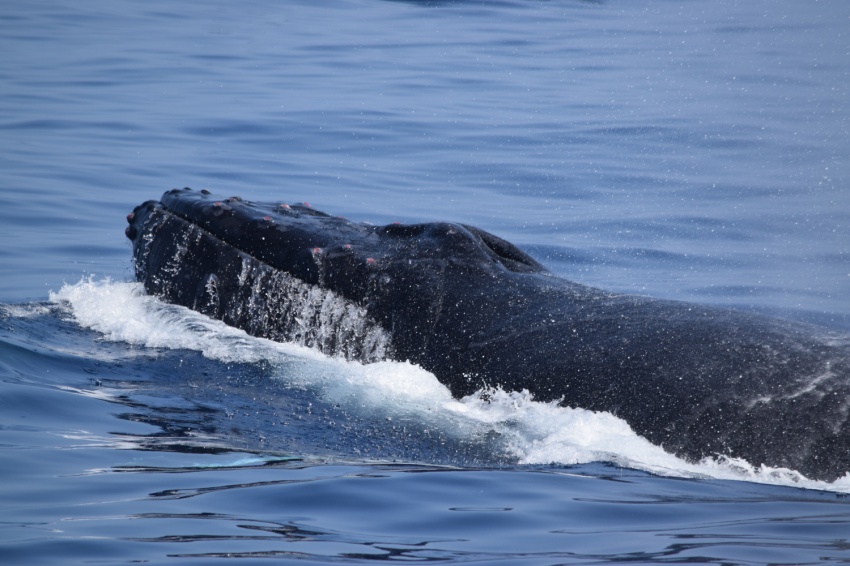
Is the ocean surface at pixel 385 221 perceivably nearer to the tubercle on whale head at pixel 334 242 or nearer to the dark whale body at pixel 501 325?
the dark whale body at pixel 501 325

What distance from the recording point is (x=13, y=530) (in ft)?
17.4

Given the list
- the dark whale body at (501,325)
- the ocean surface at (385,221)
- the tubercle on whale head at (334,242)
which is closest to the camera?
the ocean surface at (385,221)

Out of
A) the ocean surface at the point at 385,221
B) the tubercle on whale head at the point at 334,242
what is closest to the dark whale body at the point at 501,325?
the tubercle on whale head at the point at 334,242

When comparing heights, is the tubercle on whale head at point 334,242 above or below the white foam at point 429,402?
above

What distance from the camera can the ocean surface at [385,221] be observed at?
18.4 feet

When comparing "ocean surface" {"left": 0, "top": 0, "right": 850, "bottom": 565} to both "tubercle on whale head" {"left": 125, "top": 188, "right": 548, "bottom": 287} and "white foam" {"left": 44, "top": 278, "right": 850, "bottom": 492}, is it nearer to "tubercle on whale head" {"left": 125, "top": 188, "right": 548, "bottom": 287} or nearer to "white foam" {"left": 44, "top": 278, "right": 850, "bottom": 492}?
"white foam" {"left": 44, "top": 278, "right": 850, "bottom": 492}

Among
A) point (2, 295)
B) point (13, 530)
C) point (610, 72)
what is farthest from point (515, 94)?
point (13, 530)

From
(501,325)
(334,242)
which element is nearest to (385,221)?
(334,242)

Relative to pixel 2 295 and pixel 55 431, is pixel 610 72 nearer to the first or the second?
pixel 2 295

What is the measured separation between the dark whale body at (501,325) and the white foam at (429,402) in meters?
0.08

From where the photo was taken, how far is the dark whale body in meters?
6.59

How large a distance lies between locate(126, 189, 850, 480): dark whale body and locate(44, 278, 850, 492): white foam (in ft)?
0.26

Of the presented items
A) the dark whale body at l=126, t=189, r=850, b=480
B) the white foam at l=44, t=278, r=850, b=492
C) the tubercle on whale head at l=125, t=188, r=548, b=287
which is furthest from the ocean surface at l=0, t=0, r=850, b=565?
the tubercle on whale head at l=125, t=188, r=548, b=287

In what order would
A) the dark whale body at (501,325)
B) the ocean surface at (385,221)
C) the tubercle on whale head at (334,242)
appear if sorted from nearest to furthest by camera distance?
the ocean surface at (385,221) → the dark whale body at (501,325) → the tubercle on whale head at (334,242)
